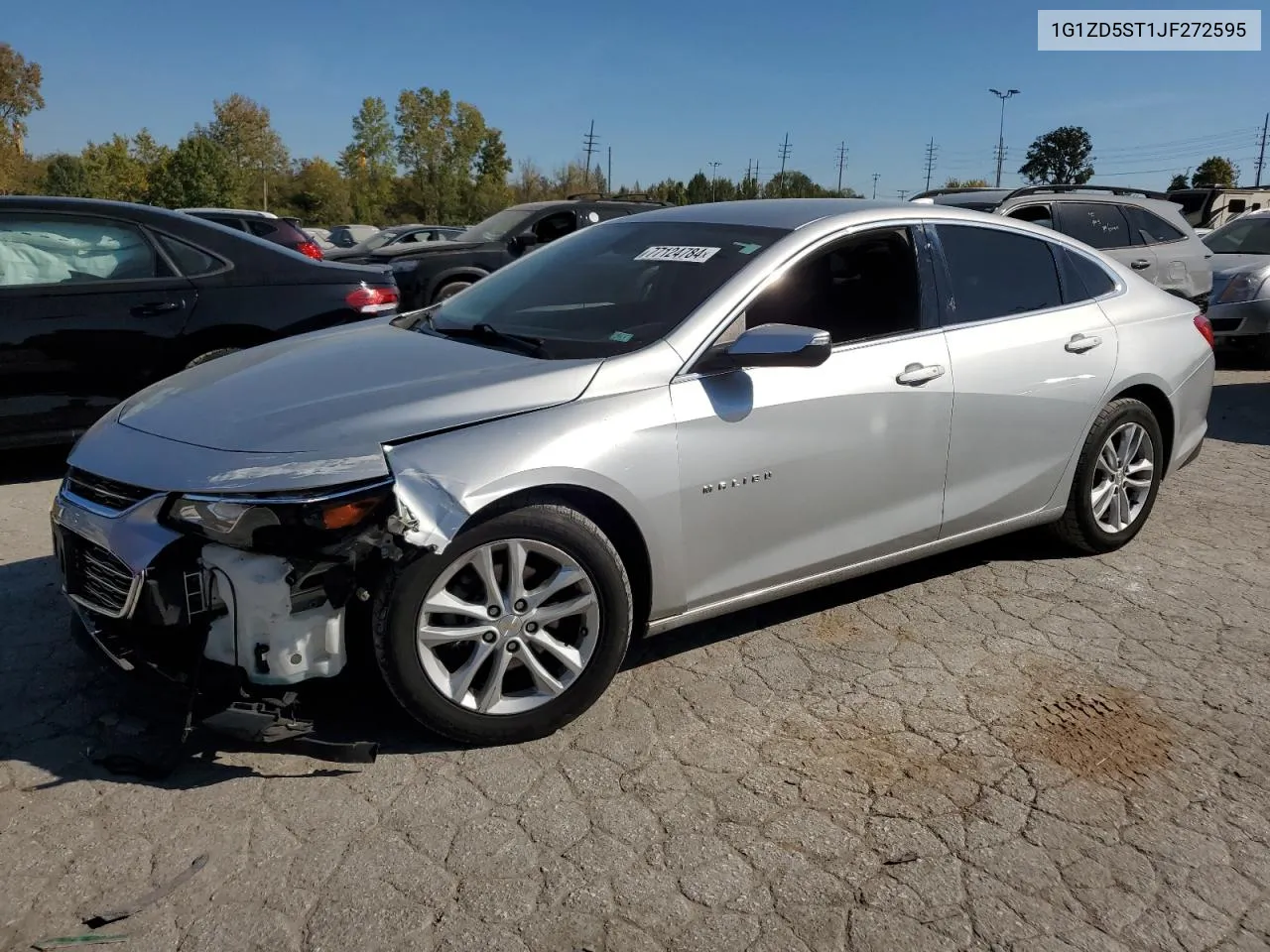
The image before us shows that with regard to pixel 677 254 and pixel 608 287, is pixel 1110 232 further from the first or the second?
pixel 608 287

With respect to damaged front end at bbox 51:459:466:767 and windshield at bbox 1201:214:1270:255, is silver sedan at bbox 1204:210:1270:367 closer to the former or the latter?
windshield at bbox 1201:214:1270:255

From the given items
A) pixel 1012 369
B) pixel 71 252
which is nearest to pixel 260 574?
pixel 1012 369

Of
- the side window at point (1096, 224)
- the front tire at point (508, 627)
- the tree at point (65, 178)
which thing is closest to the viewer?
the front tire at point (508, 627)

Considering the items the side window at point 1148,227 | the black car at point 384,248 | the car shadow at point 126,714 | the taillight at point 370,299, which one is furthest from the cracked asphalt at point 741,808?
the black car at point 384,248

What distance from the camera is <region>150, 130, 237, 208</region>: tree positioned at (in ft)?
176

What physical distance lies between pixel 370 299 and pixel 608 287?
275 cm

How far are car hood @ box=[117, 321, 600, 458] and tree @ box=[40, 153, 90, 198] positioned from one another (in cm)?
5809

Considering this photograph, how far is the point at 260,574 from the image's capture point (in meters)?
2.71

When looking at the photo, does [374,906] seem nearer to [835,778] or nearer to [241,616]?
[241,616]

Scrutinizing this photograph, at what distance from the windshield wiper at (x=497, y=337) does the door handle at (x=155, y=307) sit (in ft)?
7.84

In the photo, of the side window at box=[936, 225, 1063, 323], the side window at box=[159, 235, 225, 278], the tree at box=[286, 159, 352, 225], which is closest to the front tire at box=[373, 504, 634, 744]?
the side window at box=[936, 225, 1063, 323]

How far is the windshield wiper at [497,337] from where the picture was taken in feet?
11.2

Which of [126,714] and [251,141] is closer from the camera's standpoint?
[126,714]

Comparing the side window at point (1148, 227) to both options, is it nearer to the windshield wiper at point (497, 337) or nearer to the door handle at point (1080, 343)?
the door handle at point (1080, 343)
